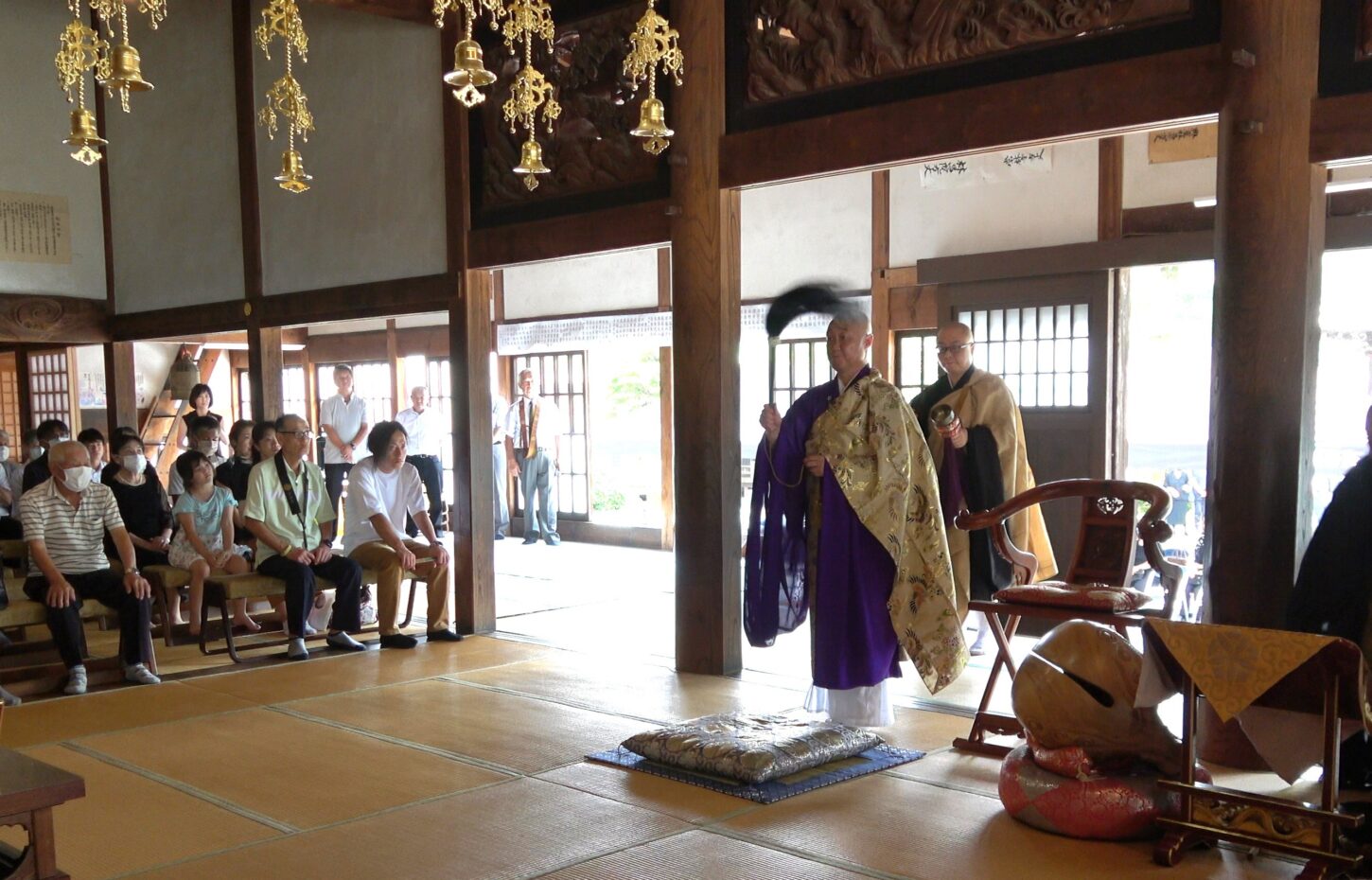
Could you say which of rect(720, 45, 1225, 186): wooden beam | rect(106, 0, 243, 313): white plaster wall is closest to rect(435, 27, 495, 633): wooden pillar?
rect(720, 45, 1225, 186): wooden beam

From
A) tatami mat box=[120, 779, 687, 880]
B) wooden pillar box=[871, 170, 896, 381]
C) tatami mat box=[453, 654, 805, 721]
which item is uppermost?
wooden pillar box=[871, 170, 896, 381]

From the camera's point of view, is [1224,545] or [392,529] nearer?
[1224,545]

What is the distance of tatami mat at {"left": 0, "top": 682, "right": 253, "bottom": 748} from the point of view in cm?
461

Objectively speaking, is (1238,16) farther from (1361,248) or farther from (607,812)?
(607,812)

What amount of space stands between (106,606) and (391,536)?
1.37m

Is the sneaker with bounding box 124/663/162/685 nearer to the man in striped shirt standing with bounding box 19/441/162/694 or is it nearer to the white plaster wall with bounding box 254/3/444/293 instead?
the man in striped shirt standing with bounding box 19/441/162/694

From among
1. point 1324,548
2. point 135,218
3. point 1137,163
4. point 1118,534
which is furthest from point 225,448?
point 1324,548

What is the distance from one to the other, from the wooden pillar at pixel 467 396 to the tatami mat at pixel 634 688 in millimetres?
954

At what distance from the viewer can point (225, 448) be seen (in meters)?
12.3

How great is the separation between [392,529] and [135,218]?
4.26m

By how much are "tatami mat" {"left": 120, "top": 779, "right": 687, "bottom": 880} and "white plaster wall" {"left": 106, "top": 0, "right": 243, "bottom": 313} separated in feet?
18.4

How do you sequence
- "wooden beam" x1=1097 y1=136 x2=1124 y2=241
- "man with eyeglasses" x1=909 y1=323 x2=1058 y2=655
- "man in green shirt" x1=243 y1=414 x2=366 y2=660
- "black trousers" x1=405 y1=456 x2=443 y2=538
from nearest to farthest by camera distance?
"man with eyeglasses" x1=909 y1=323 x2=1058 y2=655 → "man in green shirt" x1=243 y1=414 x2=366 y2=660 → "wooden beam" x1=1097 y1=136 x2=1124 y2=241 → "black trousers" x1=405 y1=456 x2=443 y2=538

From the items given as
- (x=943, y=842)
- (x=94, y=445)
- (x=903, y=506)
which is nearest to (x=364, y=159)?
(x=94, y=445)

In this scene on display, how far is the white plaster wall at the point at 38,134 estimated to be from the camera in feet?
27.4
